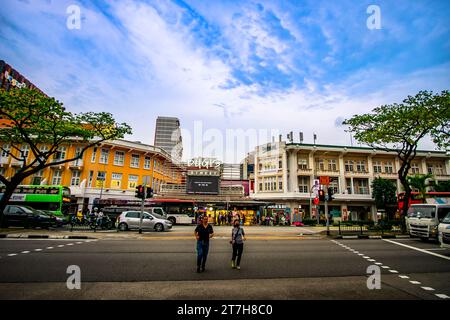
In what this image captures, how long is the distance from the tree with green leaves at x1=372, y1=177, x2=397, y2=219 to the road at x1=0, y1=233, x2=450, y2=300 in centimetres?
3026

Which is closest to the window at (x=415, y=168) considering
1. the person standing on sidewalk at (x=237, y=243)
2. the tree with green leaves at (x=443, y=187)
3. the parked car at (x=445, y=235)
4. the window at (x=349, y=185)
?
the tree with green leaves at (x=443, y=187)

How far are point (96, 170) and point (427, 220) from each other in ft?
125

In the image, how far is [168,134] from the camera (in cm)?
12038

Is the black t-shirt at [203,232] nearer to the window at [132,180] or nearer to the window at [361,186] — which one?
the window at [132,180]

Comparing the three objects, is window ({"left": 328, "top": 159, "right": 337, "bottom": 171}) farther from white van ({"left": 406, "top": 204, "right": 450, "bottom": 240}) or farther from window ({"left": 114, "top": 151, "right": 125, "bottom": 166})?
window ({"left": 114, "top": 151, "right": 125, "bottom": 166})

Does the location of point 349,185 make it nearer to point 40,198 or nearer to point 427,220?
point 427,220

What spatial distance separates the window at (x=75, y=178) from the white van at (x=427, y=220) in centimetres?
3911

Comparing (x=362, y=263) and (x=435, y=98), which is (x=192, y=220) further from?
(x=435, y=98)

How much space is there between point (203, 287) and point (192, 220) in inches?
947

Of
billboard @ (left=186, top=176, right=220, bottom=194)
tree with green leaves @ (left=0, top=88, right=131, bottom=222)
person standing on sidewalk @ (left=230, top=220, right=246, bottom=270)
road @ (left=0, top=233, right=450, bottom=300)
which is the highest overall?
tree with green leaves @ (left=0, top=88, right=131, bottom=222)

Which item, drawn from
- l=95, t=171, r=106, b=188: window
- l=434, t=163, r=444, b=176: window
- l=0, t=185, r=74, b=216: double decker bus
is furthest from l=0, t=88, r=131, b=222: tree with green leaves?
l=434, t=163, r=444, b=176: window

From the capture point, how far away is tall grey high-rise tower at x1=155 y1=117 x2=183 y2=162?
11706 centimetres

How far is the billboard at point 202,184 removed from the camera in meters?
36.0

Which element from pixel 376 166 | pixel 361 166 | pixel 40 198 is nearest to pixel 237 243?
pixel 40 198
